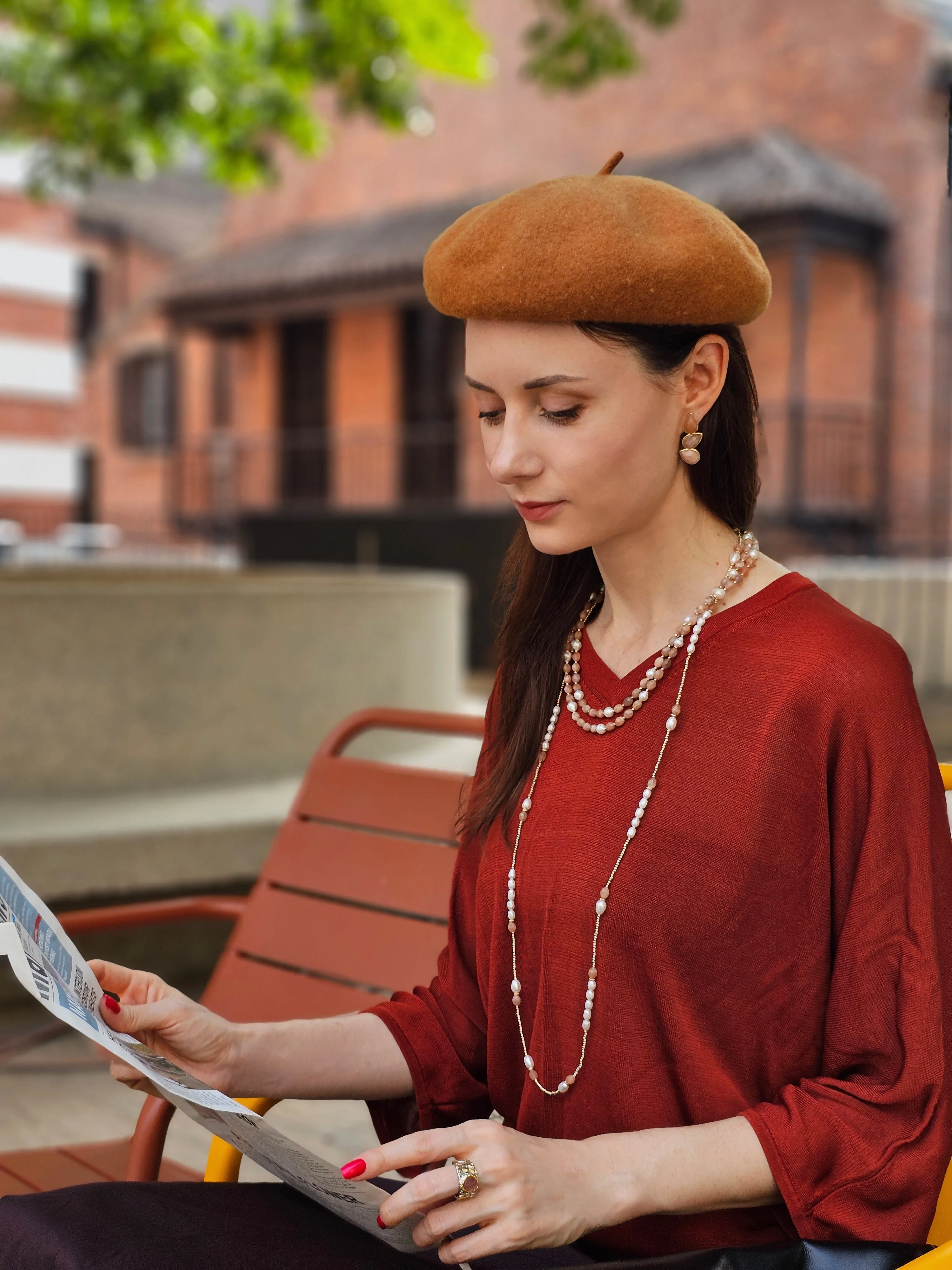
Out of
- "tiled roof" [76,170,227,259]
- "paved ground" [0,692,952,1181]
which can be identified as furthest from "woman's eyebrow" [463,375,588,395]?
"tiled roof" [76,170,227,259]

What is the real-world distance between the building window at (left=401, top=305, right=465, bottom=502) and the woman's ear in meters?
17.1

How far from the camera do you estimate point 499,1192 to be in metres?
1.40

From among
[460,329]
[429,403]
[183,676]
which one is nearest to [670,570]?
[183,676]

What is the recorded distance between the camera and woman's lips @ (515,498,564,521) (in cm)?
161

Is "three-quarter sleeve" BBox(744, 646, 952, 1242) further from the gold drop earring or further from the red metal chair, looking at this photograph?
A: the red metal chair

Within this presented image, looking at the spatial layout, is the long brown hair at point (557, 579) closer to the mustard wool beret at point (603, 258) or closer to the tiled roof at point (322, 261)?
the mustard wool beret at point (603, 258)

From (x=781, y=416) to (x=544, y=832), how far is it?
14407 mm

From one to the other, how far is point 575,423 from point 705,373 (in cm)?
16

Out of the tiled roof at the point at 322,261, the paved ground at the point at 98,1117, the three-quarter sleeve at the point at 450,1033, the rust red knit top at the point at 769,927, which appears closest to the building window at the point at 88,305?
the tiled roof at the point at 322,261

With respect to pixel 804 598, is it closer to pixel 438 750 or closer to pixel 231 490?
pixel 438 750

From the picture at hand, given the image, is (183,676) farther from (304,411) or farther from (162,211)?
(162,211)

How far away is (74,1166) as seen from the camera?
240cm

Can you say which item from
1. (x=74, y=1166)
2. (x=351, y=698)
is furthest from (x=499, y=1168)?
(x=351, y=698)

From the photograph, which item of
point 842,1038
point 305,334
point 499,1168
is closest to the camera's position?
point 499,1168
